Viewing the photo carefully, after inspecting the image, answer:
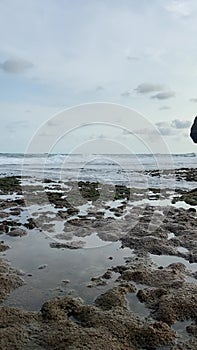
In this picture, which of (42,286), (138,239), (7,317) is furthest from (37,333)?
(138,239)

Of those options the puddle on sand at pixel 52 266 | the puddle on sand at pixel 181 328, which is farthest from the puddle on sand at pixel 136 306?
the puddle on sand at pixel 52 266

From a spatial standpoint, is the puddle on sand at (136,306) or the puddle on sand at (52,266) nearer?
the puddle on sand at (136,306)

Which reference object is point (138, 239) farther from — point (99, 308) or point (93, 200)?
point (93, 200)

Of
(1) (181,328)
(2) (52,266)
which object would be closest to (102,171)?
(2) (52,266)

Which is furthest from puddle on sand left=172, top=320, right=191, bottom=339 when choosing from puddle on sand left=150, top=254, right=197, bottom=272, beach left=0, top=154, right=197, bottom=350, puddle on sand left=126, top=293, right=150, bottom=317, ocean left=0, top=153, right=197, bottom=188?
A: ocean left=0, top=153, right=197, bottom=188

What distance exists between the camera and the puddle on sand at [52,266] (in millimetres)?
8619

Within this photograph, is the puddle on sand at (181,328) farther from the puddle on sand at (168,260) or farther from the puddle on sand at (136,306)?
the puddle on sand at (168,260)

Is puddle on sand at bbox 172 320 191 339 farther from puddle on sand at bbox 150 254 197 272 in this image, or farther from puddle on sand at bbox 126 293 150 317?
puddle on sand at bbox 150 254 197 272

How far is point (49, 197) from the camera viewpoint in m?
24.8

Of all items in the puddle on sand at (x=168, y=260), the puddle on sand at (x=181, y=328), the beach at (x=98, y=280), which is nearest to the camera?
the beach at (x=98, y=280)

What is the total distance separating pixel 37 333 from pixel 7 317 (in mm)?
878

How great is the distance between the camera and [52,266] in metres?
10.6

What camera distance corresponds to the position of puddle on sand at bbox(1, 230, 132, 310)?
862 centimetres

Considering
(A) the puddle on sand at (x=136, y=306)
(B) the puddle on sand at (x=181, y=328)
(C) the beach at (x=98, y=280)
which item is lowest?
(B) the puddle on sand at (x=181, y=328)
